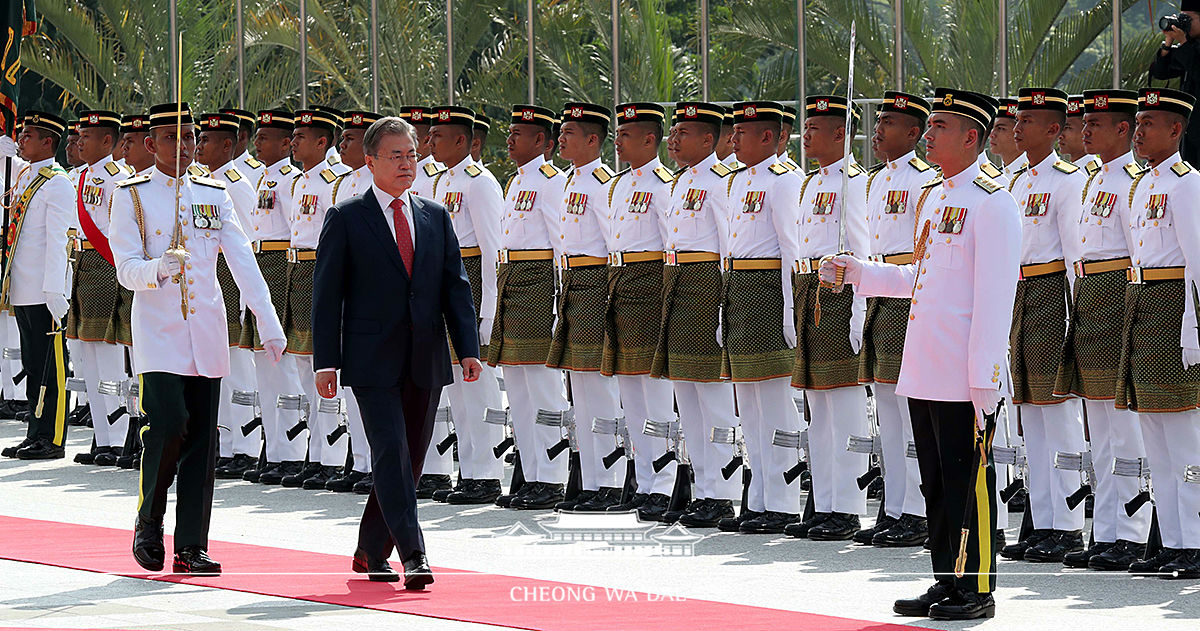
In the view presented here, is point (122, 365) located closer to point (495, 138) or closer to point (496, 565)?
point (496, 565)

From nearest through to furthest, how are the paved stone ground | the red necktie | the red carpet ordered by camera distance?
the red carpet
the paved stone ground
the red necktie

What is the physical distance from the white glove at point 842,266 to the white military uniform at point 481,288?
4296 millimetres

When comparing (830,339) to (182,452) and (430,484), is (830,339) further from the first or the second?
(182,452)

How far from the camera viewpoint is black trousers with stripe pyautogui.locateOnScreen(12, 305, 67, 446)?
1378 centimetres

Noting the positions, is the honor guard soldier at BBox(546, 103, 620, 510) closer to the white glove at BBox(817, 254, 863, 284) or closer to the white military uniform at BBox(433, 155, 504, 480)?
the white military uniform at BBox(433, 155, 504, 480)

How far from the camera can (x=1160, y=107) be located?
9.14 m

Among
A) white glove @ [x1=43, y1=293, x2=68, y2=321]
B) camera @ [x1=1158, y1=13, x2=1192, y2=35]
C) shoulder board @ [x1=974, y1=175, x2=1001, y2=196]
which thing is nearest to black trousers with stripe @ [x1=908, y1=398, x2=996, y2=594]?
shoulder board @ [x1=974, y1=175, x2=1001, y2=196]

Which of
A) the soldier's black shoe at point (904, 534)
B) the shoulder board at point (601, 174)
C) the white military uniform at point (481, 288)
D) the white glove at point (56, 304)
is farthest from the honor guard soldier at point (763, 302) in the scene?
the white glove at point (56, 304)

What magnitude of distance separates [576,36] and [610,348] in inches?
328

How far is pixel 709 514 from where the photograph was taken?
10.8 metres

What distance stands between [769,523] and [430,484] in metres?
2.54

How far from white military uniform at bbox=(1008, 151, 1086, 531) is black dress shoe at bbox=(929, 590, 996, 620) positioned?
6.69 ft

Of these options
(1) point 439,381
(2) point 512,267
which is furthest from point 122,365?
(1) point 439,381

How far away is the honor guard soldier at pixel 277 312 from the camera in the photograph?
508 inches
